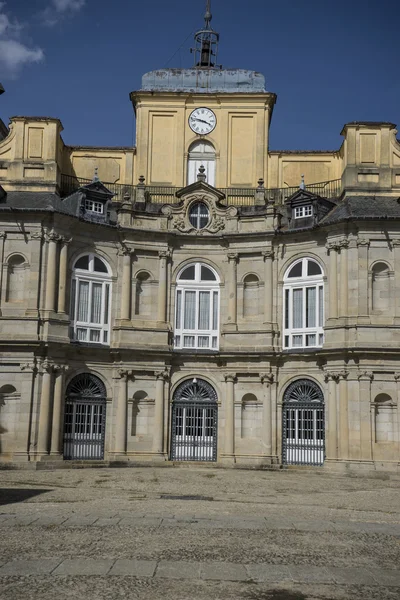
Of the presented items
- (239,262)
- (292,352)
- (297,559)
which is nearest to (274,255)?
(239,262)

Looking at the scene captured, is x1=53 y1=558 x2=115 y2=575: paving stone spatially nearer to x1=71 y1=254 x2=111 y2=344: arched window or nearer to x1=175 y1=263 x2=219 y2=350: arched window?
x1=71 y1=254 x2=111 y2=344: arched window

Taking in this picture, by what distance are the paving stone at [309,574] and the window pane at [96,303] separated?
918 inches

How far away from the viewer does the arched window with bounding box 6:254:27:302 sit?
3238cm

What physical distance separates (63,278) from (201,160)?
9.32 meters

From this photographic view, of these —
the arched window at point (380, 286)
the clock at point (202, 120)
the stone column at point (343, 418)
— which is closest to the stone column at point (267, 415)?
the stone column at point (343, 418)

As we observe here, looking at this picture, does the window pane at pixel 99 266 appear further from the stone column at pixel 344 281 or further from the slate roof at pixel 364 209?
the stone column at pixel 344 281

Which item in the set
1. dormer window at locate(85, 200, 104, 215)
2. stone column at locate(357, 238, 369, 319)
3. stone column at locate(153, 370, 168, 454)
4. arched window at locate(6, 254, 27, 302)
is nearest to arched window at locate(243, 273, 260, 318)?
stone column at locate(153, 370, 168, 454)

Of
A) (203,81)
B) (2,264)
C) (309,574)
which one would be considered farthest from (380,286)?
(309,574)

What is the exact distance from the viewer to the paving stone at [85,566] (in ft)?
35.3

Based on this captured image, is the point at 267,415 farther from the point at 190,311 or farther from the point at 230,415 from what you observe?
the point at 190,311

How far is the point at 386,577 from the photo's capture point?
36.2 feet

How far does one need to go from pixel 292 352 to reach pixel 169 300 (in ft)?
19.4

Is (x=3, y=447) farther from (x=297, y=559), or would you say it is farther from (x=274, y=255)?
(x=297, y=559)

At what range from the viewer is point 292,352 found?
3322cm
